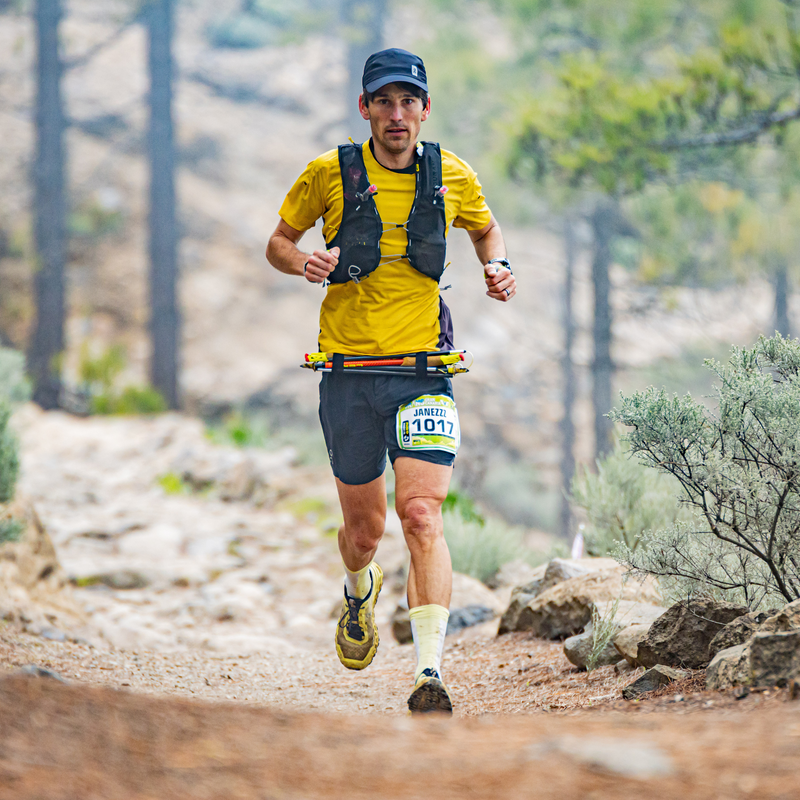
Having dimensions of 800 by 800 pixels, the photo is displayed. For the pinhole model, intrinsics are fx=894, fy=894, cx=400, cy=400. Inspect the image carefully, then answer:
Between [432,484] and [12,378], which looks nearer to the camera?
[432,484]

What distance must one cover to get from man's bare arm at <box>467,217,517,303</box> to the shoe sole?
Answer: 4.88ft

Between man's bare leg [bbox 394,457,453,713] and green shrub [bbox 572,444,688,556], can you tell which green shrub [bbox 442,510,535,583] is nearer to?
green shrub [bbox 572,444,688,556]

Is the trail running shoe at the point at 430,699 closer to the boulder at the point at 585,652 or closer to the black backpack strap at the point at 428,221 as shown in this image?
the boulder at the point at 585,652

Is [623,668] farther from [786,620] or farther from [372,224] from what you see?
[372,224]

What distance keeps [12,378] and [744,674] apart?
9.35 meters

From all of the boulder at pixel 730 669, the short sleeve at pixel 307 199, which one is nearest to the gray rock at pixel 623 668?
the boulder at pixel 730 669

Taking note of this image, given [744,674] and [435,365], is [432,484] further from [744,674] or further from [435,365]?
[744,674]

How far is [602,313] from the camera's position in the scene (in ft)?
45.3

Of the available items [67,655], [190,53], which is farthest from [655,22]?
[190,53]

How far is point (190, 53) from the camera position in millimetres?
28703

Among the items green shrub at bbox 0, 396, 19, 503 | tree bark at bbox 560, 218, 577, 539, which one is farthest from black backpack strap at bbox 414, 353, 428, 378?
tree bark at bbox 560, 218, 577, 539

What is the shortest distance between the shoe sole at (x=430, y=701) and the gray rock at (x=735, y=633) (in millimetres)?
938

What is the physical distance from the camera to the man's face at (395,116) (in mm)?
3559

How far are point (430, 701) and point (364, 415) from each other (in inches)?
48.0
